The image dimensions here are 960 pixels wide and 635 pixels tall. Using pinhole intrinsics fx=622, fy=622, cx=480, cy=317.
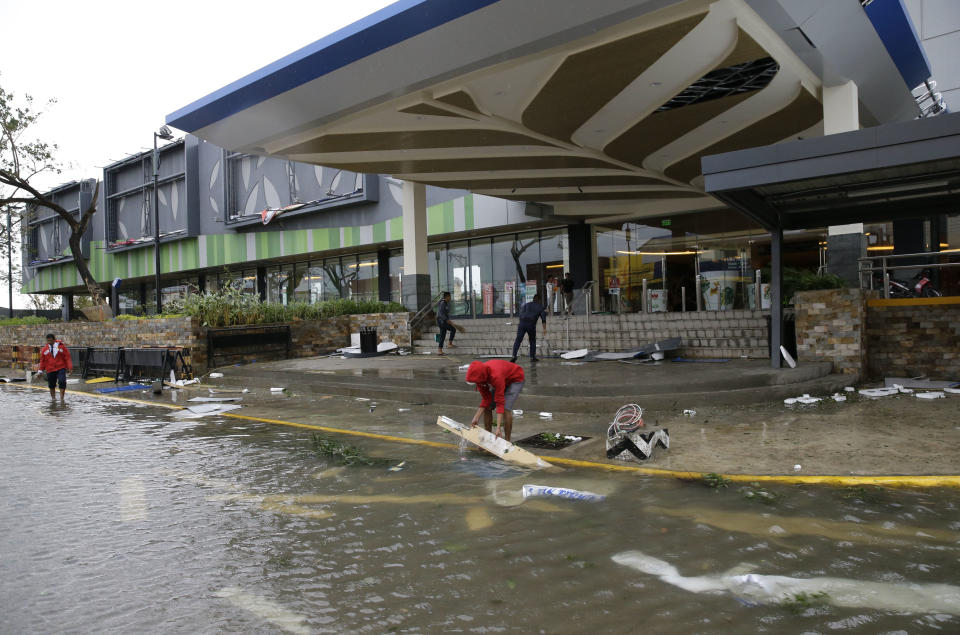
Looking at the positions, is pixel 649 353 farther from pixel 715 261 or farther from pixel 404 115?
pixel 715 261

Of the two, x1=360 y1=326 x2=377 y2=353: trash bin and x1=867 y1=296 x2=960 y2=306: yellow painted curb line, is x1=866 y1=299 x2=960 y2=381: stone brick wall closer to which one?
x1=867 y1=296 x2=960 y2=306: yellow painted curb line

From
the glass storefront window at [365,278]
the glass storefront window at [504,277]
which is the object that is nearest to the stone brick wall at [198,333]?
the glass storefront window at [504,277]

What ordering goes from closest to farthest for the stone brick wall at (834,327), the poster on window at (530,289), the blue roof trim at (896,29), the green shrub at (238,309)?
the stone brick wall at (834,327) → the blue roof trim at (896,29) → the green shrub at (238,309) → the poster on window at (530,289)

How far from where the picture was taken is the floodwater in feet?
10.9

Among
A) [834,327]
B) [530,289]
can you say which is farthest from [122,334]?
[834,327]

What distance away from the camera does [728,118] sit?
1441 cm

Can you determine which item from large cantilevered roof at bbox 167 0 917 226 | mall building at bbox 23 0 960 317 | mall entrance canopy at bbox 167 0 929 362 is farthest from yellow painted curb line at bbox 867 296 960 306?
large cantilevered roof at bbox 167 0 917 226

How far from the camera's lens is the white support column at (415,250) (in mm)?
21125

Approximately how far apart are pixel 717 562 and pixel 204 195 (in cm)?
3914

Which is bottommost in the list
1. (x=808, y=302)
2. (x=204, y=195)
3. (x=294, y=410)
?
(x=294, y=410)

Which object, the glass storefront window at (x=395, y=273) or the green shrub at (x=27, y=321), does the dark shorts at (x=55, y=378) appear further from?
the glass storefront window at (x=395, y=273)

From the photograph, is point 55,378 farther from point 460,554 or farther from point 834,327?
point 834,327

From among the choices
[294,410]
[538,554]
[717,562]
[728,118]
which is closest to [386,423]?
[294,410]

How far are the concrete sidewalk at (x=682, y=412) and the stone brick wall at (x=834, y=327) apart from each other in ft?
1.35
